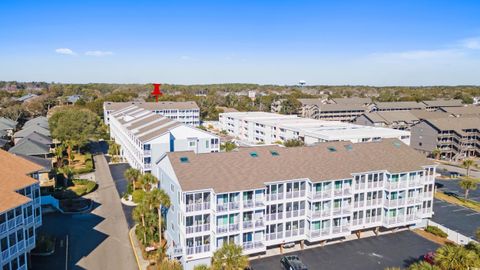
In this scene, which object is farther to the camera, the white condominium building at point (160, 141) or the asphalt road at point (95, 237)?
the white condominium building at point (160, 141)

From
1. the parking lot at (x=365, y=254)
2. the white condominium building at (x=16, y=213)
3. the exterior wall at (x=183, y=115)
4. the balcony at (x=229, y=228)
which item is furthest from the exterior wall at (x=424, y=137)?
the white condominium building at (x=16, y=213)

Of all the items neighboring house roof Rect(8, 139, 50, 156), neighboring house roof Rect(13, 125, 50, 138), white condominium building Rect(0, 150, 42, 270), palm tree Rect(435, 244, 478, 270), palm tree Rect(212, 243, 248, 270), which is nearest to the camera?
palm tree Rect(435, 244, 478, 270)

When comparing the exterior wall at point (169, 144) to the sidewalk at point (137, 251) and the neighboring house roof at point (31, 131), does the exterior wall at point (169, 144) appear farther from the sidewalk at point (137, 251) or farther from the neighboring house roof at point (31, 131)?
the neighboring house roof at point (31, 131)

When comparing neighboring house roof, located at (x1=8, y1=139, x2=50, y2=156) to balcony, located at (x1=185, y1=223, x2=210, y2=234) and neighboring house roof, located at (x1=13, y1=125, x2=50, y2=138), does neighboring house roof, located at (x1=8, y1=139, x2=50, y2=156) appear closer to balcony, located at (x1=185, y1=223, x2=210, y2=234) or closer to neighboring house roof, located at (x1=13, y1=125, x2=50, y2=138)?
neighboring house roof, located at (x1=13, y1=125, x2=50, y2=138)

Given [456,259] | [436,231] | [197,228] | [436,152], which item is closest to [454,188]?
[436,152]

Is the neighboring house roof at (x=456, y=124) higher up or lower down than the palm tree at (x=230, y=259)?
higher up

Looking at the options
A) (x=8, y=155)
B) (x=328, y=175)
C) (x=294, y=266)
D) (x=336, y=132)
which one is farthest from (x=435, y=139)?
(x=8, y=155)

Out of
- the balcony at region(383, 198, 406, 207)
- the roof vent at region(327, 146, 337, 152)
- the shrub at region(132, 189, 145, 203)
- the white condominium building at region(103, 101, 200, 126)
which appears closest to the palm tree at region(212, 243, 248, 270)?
the roof vent at region(327, 146, 337, 152)
